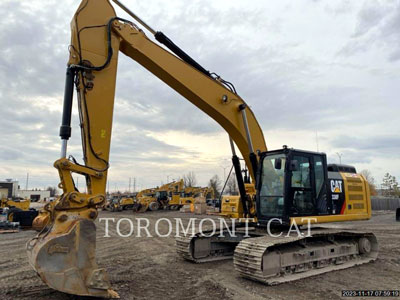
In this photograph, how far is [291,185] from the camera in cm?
739

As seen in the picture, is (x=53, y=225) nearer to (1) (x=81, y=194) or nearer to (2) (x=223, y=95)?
(1) (x=81, y=194)

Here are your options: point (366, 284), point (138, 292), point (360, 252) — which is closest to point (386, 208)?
point (360, 252)

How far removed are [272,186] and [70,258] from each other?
15.0ft

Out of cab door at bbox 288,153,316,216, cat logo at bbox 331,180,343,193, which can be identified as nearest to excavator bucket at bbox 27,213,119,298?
cab door at bbox 288,153,316,216

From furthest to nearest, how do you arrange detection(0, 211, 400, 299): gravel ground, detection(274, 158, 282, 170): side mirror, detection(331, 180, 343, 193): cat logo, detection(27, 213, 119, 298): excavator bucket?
detection(331, 180, 343, 193): cat logo < detection(274, 158, 282, 170): side mirror < detection(0, 211, 400, 299): gravel ground < detection(27, 213, 119, 298): excavator bucket

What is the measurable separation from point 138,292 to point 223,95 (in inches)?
183

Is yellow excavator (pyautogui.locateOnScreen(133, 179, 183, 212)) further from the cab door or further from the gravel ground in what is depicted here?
the cab door

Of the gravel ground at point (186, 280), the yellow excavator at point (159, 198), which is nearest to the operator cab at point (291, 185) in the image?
the gravel ground at point (186, 280)

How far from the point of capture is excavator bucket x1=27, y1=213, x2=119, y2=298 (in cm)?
459

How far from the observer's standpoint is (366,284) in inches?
258

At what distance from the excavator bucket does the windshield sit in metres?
3.92

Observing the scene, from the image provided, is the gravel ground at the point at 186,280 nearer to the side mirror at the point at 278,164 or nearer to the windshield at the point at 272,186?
the windshield at the point at 272,186

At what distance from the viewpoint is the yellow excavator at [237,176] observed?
194 inches

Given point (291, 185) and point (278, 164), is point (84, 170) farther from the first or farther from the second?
point (291, 185)
